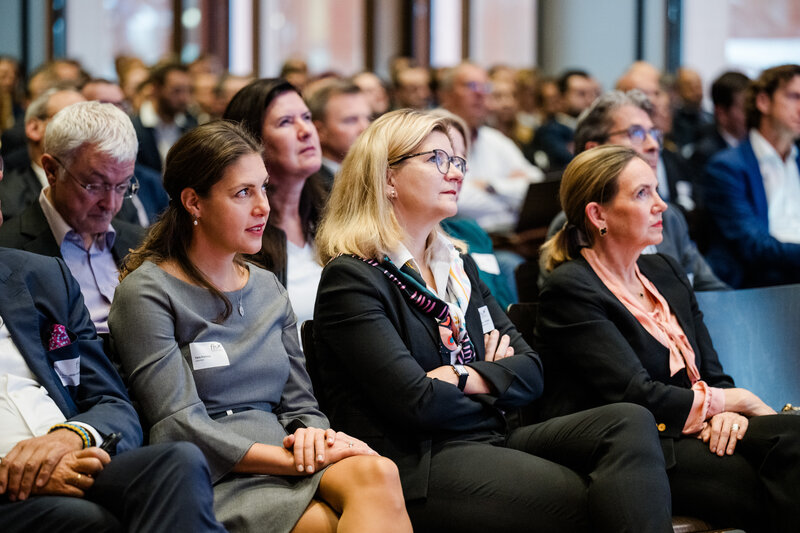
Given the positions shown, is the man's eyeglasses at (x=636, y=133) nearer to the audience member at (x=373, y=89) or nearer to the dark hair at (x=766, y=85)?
the dark hair at (x=766, y=85)

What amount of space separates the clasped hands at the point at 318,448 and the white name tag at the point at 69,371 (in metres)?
0.48

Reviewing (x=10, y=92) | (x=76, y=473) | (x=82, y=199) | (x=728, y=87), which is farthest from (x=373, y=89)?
(x=76, y=473)

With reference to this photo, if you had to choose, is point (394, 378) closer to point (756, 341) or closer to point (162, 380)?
point (162, 380)

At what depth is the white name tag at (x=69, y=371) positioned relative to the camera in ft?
6.93

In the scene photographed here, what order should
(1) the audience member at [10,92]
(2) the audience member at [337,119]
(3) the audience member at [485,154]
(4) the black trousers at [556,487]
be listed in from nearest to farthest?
1. (4) the black trousers at [556,487]
2. (2) the audience member at [337,119]
3. (3) the audience member at [485,154]
4. (1) the audience member at [10,92]

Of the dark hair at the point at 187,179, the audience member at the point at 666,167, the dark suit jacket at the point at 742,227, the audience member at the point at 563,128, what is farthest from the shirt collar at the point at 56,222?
the audience member at the point at 563,128

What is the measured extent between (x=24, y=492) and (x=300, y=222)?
5.18 ft

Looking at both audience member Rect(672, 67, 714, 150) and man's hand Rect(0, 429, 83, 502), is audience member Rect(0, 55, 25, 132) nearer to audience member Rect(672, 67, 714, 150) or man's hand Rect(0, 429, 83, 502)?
audience member Rect(672, 67, 714, 150)

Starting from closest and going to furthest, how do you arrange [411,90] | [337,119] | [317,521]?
[317,521] < [337,119] < [411,90]

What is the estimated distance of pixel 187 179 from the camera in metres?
2.36

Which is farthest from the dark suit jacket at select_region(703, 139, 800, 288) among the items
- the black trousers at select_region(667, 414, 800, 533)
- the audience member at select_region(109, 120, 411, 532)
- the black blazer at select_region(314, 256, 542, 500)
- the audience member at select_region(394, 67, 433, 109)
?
the audience member at select_region(394, 67, 433, 109)

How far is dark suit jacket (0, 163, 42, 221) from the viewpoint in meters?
3.46

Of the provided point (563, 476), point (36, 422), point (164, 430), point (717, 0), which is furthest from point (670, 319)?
point (717, 0)

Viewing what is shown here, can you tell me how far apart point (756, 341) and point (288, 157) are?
5.36 ft
